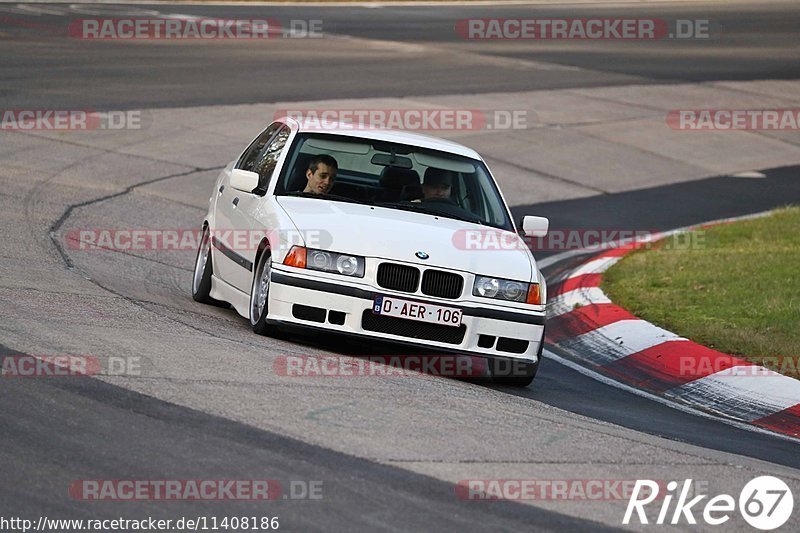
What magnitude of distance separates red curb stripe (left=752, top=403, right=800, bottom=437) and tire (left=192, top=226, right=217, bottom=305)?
4.15 meters

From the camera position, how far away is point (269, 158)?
10430 millimetres

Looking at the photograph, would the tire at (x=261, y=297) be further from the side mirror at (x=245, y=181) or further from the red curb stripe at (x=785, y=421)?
the red curb stripe at (x=785, y=421)

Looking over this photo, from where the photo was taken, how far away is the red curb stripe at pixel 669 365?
404 inches

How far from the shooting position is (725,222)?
1728 cm

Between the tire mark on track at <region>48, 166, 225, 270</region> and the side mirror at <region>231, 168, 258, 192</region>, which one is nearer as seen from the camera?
the side mirror at <region>231, 168, 258, 192</region>

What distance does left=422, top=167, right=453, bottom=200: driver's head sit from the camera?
10.0 meters

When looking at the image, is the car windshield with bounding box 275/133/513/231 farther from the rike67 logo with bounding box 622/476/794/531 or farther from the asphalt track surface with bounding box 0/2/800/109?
A: the asphalt track surface with bounding box 0/2/800/109

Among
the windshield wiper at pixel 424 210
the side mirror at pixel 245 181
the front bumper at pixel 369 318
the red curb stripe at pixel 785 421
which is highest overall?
the side mirror at pixel 245 181

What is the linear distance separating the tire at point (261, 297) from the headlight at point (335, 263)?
0.29 metres

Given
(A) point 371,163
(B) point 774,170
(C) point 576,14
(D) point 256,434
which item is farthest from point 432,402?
(C) point 576,14
